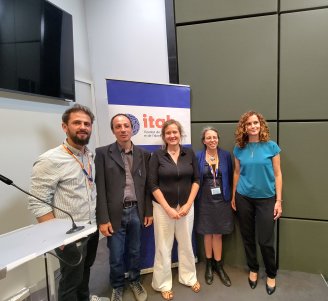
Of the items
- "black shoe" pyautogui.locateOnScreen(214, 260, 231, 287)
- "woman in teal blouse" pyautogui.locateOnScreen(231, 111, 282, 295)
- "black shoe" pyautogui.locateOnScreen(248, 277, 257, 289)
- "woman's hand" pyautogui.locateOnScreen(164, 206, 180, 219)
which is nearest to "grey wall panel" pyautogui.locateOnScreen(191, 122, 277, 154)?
"woman in teal blouse" pyautogui.locateOnScreen(231, 111, 282, 295)

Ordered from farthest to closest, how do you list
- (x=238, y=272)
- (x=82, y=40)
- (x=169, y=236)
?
(x=82, y=40) < (x=238, y=272) < (x=169, y=236)

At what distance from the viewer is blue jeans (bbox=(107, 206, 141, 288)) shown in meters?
1.87

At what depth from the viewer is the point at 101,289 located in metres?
2.12

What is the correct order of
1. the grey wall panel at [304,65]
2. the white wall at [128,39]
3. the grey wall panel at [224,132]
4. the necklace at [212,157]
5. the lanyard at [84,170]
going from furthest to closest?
the white wall at [128,39] < the grey wall panel at [224,132] < the necklace at [212,157] < the grey wall panel at [304,65] < the lanyard at [84,170]

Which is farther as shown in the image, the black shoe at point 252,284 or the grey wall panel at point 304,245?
the grey wall panel at point 304,245

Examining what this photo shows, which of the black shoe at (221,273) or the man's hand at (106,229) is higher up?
the man's hand at (106,229)

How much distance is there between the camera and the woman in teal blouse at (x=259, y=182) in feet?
6.39

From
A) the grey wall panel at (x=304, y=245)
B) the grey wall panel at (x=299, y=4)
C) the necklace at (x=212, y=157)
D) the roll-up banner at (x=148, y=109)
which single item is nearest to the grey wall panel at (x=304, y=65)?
the grey wall panel at (x=299, y=4)

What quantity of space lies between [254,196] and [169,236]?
806mm

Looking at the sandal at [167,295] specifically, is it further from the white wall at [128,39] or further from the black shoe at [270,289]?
the white wall at [128,39]

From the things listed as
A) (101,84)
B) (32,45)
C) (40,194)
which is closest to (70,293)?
(40,194)

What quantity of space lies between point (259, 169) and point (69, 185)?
1477 millimetres

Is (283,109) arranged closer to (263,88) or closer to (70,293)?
(263,88)

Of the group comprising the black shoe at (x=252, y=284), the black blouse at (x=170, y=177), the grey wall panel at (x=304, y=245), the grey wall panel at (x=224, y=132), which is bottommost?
the black shoe at (x=252, y=284)
